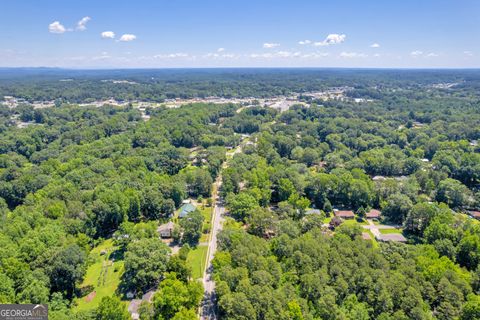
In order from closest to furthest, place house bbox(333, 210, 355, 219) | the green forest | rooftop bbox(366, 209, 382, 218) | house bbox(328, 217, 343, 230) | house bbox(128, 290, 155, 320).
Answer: the green forest, house bbox(128, 290, 155, 320), house bbox(328, 217, 343, 230), house bbox(333, 210, 355, 219), rooftop bbox(366, 209, 382, 218)

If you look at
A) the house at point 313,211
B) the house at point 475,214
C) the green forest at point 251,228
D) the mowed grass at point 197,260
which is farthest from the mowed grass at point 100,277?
the house at point 475,214

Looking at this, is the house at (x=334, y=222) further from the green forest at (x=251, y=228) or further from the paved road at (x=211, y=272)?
the paved road at (x=211, y=272)

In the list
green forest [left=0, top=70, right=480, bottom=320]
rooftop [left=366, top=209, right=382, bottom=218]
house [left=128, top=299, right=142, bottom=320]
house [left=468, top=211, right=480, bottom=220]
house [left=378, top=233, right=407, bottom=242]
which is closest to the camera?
green forest [left=0, top=70, right=480, bottom=320]

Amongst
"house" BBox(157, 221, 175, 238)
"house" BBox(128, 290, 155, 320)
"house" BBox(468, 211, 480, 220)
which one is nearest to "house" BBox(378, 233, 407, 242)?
"house" BBox(468, 211, 480, 220)

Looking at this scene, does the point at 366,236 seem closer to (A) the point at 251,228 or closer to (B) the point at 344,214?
(B) the point at 344,214

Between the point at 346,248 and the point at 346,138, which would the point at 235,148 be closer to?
the point at 346,138

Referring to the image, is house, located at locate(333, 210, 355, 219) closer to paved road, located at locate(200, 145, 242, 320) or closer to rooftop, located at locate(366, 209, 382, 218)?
rooftop, located at locate(366, 209, 382, 218)
